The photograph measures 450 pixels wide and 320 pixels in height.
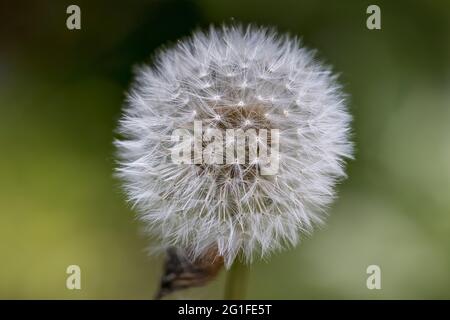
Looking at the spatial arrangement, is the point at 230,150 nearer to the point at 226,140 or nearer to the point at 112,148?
the point at 226,140

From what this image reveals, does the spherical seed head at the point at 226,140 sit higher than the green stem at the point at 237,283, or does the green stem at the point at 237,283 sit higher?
the spherical seed head at the point at 226,140

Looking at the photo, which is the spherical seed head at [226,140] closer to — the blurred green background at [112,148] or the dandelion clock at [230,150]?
the dandelion clock at [230,150]

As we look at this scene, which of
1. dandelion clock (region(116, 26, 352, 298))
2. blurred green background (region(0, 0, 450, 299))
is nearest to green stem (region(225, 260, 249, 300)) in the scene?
dandelion clock (region(116, 26, 352, 298))

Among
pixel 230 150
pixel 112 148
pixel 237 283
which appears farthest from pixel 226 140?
pixel 112 148

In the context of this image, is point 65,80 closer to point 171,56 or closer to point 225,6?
point 225,6

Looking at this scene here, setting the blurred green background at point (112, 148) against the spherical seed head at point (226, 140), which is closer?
the spherical seed head at point (226, 140)

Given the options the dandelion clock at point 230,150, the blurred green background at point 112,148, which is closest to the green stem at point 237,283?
the dandelion clock at point 230,150

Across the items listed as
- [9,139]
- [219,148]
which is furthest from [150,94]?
[9,139]
